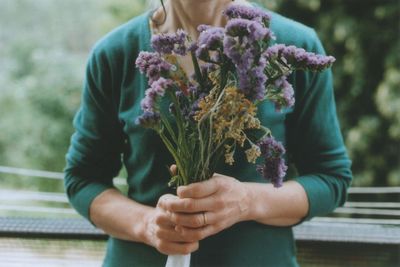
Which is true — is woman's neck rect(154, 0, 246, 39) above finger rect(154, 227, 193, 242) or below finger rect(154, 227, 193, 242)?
above

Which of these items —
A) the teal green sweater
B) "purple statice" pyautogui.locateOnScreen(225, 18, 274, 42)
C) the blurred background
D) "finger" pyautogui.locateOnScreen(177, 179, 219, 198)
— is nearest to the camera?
"purple statice" pyautogui.locateOnScreen(225, 18, 274, 42)

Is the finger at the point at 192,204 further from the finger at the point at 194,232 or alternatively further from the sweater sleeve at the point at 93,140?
the sweater sleeve at the point at 93,140

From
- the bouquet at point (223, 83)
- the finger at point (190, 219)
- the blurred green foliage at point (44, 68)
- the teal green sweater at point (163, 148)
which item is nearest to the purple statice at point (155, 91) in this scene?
the bouquet at point (223, 83)

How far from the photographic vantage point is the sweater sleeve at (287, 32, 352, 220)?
45.6 inches

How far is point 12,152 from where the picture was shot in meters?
4.96

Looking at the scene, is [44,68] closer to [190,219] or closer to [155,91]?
[190,219]

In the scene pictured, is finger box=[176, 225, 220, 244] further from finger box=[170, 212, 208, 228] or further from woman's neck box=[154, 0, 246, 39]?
woman's neck box=[154, 0, 246, 39]

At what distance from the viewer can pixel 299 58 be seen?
2.59 feet

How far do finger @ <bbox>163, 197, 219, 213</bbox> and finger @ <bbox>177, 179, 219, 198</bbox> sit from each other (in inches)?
0.4

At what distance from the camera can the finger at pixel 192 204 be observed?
2.97ft

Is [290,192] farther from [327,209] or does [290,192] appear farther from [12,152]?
[12,152]

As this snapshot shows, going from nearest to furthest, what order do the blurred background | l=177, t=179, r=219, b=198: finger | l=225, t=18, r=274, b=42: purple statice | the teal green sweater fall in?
l=225, t=18, r=274, b=42: purple statice, l=177, t=179, r=219, b=198: finger, the teal green sweater, the blurred background

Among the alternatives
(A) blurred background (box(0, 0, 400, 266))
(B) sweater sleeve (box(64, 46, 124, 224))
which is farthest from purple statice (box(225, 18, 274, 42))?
(A) blurred background (box(0, 0, 400, 266))

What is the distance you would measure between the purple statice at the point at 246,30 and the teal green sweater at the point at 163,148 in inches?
15.9
